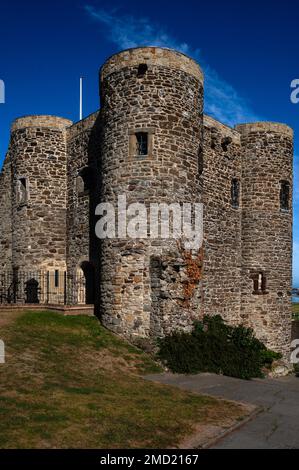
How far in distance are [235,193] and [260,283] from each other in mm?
4506

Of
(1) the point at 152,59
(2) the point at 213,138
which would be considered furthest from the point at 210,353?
(1) the point at 152,59

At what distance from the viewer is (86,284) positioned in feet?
64.1

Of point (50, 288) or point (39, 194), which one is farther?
point (39, 194)

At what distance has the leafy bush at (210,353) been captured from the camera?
1329 cm

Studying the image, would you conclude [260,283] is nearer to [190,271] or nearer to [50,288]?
[190,271]

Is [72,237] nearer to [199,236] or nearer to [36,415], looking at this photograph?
[199,236]

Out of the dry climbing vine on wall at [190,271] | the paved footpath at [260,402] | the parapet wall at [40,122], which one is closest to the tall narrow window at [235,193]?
the dry climbing vine on wall at [190,271]

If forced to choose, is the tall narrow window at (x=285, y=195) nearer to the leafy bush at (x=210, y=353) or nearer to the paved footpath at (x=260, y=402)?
the leafy bush at (x=210, y=353)

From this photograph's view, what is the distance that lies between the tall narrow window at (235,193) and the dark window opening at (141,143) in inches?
266

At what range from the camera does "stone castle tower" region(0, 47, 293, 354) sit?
14.9 metres

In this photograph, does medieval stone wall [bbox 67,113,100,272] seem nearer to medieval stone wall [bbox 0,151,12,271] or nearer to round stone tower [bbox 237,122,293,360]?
medieval stone wall [bbox 0,151,12,271]

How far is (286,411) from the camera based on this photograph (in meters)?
9.42

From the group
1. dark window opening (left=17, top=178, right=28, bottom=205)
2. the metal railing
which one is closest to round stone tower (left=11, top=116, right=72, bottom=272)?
dark window opening (left=17, top=178, right=28, bottom=205)
